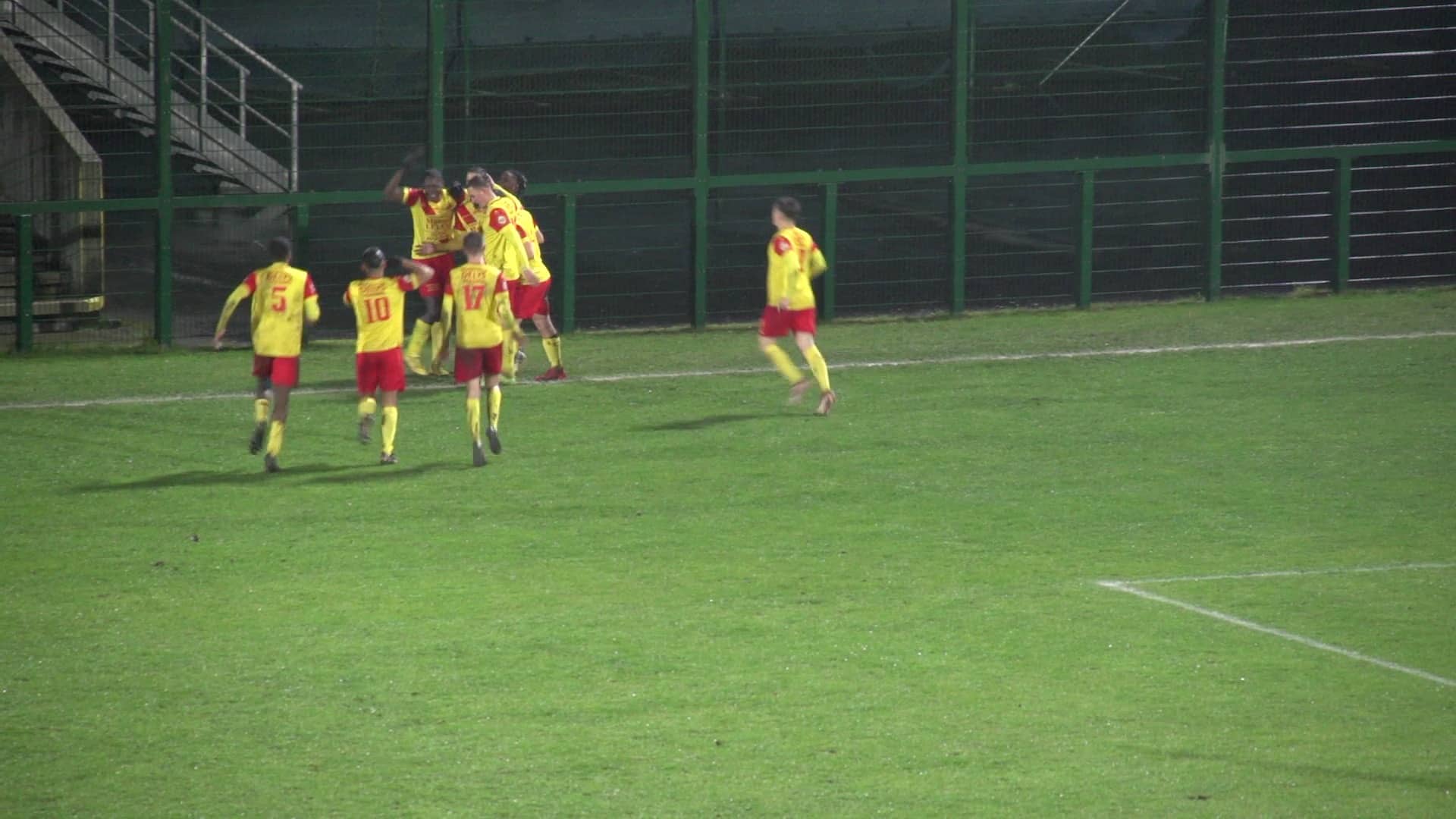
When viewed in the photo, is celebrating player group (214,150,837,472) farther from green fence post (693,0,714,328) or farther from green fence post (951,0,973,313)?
green fence post (951,0,973,313)

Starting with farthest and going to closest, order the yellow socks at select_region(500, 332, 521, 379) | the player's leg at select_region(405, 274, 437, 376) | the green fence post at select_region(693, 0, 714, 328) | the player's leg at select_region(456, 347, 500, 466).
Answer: the green fence post at select_region(693, 0, 714, 328) < the player's leg at select_region(405, 274, 437, 376) < the yellow socks at select_region(500, 332, 521, 379) < the player's leg at select_region(456, 347, 500, 466)

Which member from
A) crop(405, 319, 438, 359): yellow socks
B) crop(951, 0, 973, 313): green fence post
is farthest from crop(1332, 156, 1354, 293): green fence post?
crop(405, 319, 438, 359): yellow socks

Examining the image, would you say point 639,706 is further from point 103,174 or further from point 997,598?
point 103,174

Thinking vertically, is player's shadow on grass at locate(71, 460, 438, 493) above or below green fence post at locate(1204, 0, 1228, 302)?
below

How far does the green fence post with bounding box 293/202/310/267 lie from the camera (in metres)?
20.8

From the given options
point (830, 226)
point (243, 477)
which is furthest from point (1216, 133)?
point (243, 477)

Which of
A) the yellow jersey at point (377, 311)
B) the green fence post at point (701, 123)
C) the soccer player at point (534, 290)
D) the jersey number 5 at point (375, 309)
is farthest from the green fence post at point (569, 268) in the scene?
the jersey number 5 at point (375, 309)

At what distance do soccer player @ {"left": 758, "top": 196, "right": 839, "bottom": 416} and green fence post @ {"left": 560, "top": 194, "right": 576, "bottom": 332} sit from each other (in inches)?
206

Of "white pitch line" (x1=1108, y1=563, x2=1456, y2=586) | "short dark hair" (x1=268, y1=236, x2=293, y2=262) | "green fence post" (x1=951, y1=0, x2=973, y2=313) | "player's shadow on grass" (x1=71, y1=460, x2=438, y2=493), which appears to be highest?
"green fence post" (x1=951, y1=0, x2=973, y2=313)

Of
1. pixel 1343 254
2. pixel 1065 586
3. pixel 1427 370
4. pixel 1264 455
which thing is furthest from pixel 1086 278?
pixel 1065 586

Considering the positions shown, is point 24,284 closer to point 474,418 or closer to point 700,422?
point 474,418

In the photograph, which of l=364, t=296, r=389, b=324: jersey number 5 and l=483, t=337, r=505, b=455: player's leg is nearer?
l=364, t=296, r=389, b=324: jersey number 5

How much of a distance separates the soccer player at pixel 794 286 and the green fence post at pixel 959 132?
20.8ft

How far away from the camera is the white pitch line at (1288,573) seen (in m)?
11.2
